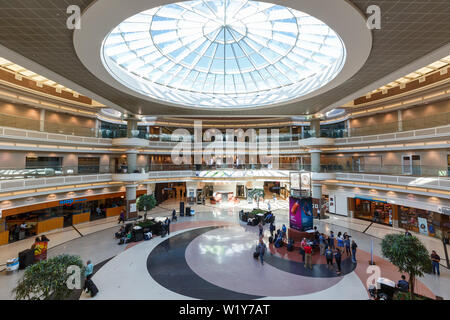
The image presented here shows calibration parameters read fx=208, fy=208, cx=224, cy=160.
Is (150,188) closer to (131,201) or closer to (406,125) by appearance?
(131,201)

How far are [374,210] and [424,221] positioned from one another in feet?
15.9

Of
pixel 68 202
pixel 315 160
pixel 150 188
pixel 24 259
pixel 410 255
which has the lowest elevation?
pixel 24 259

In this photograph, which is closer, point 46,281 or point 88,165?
point 46,281

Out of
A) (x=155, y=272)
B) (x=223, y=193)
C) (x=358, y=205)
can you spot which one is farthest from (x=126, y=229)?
(x=358, y=205)

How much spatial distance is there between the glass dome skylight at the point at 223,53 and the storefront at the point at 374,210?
15715mm

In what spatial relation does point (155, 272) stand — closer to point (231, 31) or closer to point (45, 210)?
point (45, 210)

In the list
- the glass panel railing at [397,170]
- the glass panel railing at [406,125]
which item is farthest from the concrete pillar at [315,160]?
the glass panel railing at [406,125]

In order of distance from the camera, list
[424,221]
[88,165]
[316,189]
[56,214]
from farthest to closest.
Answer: [316,189] → [88,165] → [56,214] → [424,221]

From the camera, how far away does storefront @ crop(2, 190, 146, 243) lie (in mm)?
18438

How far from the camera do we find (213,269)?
1272cm

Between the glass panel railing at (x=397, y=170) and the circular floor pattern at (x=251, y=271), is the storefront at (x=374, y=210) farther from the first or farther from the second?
the circular floor pattern at (x=251, y=271)

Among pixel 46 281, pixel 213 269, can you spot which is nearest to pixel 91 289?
pixel 46 281

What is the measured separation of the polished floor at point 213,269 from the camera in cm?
1041

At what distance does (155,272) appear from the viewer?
12.4 m
